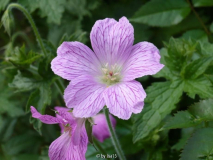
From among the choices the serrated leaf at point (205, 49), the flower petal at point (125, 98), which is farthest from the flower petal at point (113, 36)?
the serrated leaf at point (205, 49)

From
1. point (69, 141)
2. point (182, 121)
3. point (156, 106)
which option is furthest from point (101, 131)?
point (182, 121)

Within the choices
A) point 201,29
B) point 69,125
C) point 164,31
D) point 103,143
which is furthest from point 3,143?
point 201,29

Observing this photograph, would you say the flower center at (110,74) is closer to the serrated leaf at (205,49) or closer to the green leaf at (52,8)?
the serrated leaf at (205,49)

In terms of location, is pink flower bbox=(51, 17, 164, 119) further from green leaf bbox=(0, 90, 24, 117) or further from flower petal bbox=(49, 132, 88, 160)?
green leaf bbox=(0, 90, 24, 117)

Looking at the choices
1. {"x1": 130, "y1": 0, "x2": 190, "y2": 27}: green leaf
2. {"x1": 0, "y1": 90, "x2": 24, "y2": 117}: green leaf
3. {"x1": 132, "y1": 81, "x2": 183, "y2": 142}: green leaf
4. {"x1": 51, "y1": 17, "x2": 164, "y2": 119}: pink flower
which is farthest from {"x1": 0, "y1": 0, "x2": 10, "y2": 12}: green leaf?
{"x1": 132, "y1": 81, "x2": 183, "y2": 142}: green leaf

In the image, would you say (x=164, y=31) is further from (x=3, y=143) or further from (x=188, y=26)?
(x=3, y=143)

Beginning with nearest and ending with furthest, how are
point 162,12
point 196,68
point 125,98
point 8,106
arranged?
point 125,98 < point 196,68 < point 162,12 < point 8,106

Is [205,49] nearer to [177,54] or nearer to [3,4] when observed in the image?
[177,54]
